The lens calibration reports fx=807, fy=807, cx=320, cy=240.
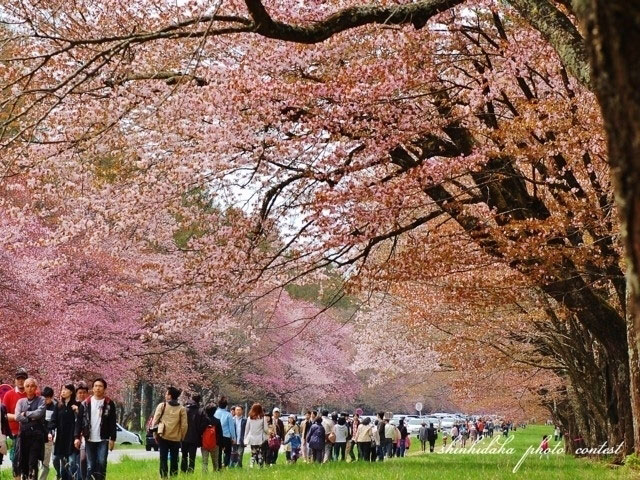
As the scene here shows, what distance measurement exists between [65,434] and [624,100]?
35.1ft

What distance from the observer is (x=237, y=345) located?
139 ft

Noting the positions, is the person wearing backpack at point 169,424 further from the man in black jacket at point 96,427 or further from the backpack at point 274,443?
the backpack at point 274,443

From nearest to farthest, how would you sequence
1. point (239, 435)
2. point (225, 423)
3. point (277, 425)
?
1. point (225, 423)
2. point (239, 435)
3. point (277, 425)

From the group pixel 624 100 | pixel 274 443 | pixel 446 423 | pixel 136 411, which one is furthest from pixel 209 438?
pixel 446 423

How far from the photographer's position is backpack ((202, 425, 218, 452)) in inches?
559

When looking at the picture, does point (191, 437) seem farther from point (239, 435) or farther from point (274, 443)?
point (274, 443)

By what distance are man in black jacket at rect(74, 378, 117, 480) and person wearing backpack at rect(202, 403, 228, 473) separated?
328 centimetres

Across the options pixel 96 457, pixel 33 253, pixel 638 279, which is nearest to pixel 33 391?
pixel 96 457

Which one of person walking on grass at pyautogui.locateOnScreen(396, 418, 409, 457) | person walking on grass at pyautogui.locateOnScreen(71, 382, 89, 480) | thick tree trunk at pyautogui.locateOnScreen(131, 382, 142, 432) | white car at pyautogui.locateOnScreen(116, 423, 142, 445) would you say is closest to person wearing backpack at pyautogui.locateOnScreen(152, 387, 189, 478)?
person walking on grass at pyautogui.locateOnScreen(71, 382, 89, 480)

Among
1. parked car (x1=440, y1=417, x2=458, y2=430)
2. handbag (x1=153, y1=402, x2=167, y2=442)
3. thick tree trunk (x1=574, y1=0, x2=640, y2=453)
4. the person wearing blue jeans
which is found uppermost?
thick tree trunk (x1=574, y1=0, x2=640, y2=453)

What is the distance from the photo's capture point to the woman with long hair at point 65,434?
35.6 ft

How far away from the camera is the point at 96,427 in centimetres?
1053

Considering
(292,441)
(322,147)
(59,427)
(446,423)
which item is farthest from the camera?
(446,423)

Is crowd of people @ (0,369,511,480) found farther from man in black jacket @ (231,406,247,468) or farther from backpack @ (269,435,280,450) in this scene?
backpack @ (269,435,280,450)
